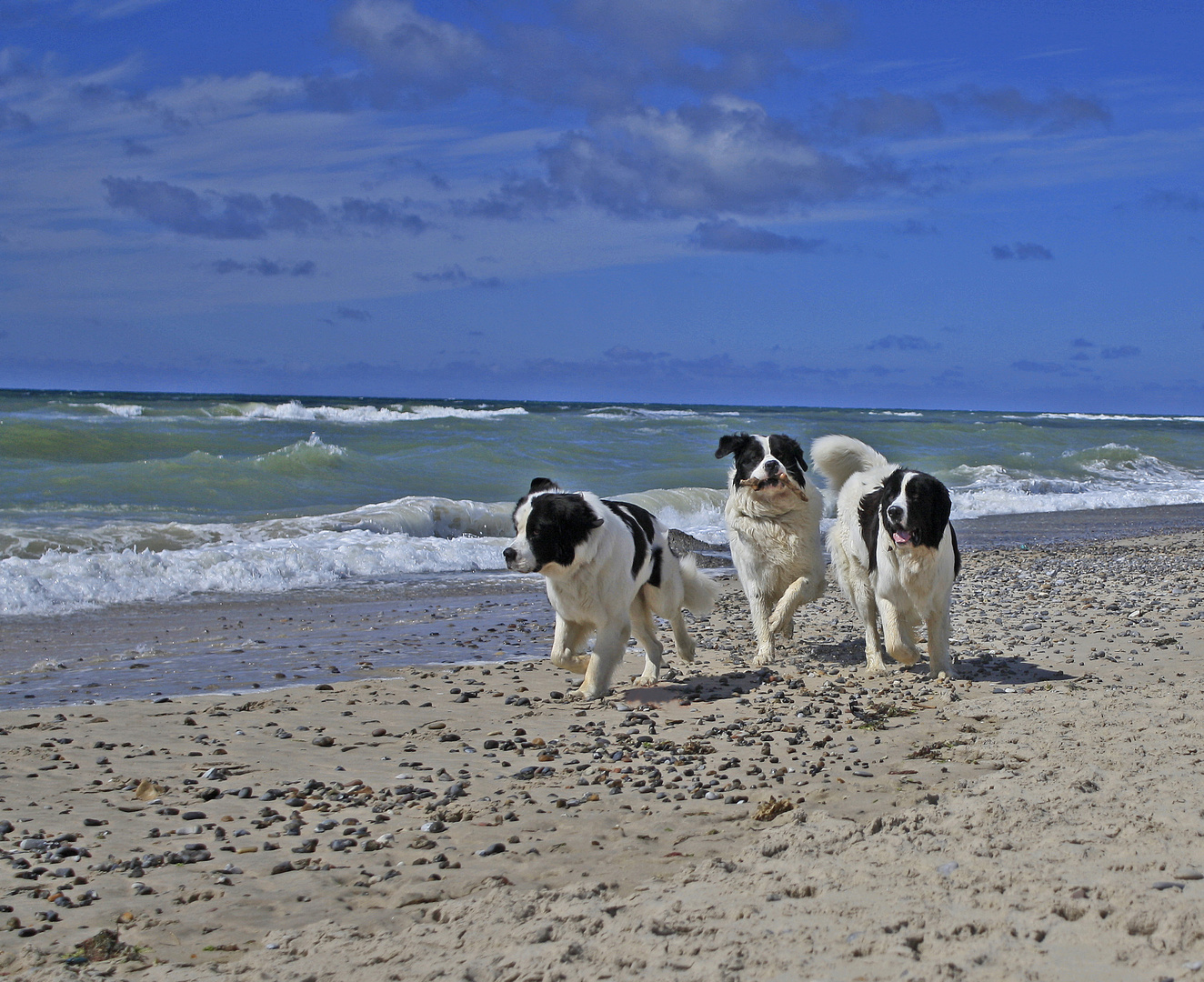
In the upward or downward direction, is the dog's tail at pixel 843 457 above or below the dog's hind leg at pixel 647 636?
above

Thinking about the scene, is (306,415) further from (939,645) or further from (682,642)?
(939,645)

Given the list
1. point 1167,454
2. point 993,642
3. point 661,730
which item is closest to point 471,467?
point 993,642

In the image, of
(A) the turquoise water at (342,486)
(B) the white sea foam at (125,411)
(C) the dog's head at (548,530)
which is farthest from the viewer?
(B) the white sea foam at (125,411)

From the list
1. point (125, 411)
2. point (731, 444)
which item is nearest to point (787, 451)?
point (731, 444)

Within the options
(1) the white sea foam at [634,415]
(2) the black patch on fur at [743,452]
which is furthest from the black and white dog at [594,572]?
(1) the white sea foam at [634,415]

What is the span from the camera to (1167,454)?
39.1m

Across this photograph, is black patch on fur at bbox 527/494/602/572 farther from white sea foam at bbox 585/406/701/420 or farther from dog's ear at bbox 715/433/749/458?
white sea foam at bbox 585/406/701/420

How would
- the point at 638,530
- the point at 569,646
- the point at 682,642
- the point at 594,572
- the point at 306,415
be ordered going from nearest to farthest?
the point at 594,572
the point at 569,646
the point at 638,530
the point at 682,642
the point at 306,415

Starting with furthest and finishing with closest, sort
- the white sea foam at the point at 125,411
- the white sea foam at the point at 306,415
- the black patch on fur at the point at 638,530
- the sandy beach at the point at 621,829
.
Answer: the white sea foam at the point at 306,415 → the white sea foam at the point at 125,411 → the black patch on fur at the point at 638,530 → the sandy beach at the point at 621,829

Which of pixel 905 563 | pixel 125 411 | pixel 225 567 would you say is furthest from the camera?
pixel 125 411

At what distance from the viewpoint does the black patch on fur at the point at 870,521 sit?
24.2 ft

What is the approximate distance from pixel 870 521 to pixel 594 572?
6.45 ft

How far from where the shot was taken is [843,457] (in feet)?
28.6

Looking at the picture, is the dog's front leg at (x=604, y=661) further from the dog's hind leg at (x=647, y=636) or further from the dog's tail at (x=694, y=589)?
the dog's tail at (x=694, y=589)
